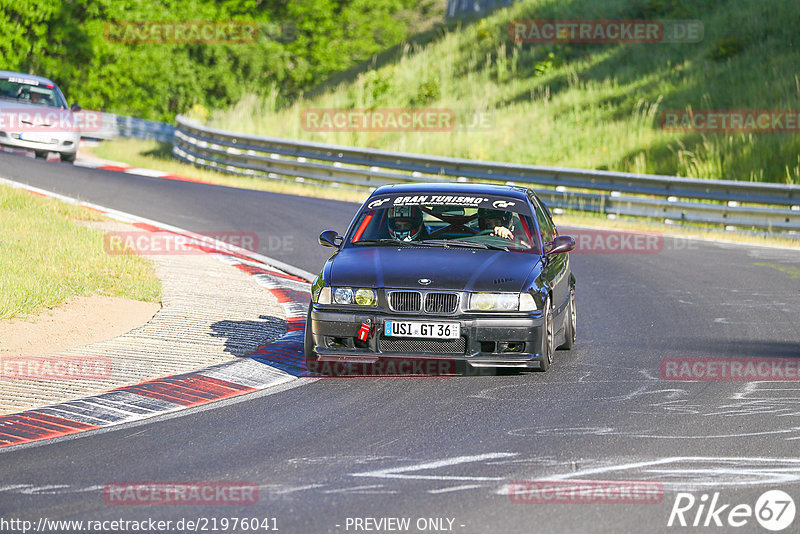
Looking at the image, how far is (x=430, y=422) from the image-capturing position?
7512 millimetres

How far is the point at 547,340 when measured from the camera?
8938 millimetres

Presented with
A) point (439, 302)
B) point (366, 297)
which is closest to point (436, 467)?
point (439, 302)

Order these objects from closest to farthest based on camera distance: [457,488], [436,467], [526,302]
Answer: [457,488] → [436,467] → [526,302]

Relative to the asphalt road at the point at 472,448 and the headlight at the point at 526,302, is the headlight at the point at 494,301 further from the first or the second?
the asphalt road at the point at 472,448

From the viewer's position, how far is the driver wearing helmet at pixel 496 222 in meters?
9.86

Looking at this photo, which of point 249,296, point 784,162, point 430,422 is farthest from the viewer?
point 784,162

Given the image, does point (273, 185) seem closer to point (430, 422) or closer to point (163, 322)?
point (163, 322)

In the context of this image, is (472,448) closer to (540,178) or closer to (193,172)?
(540,178)

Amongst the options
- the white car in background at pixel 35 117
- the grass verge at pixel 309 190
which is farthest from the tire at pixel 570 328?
the white car in background at pixel 35 117

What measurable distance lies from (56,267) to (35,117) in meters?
15.1

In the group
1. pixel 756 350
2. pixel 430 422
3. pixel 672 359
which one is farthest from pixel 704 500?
pixel 756 350

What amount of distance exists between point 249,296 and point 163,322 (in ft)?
5.94

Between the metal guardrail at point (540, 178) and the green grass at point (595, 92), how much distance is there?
277cm

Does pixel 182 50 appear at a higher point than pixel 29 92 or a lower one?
higher
